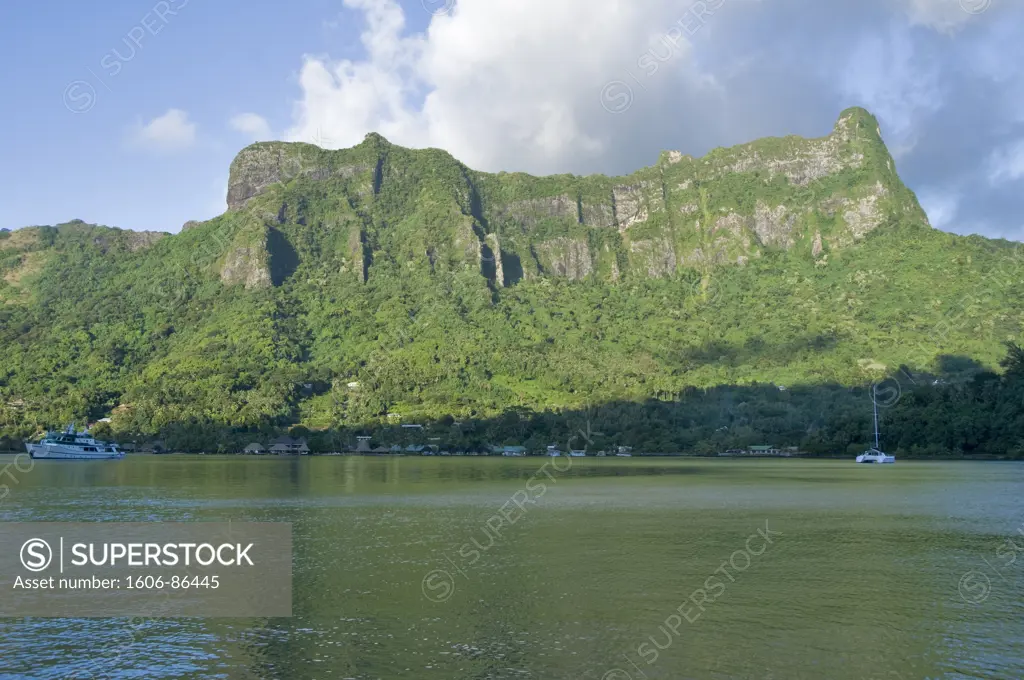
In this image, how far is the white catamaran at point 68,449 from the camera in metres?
146

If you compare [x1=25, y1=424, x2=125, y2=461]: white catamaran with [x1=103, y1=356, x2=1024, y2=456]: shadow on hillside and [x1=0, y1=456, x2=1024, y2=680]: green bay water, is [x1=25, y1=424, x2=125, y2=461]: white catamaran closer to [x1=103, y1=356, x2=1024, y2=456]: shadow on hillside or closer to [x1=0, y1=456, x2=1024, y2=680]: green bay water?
[x1=103, y1=356, x2=1024, y2=456]: shadow on hillside

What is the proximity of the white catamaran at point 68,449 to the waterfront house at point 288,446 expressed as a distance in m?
33.3

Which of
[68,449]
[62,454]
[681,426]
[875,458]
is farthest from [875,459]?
[62,454]

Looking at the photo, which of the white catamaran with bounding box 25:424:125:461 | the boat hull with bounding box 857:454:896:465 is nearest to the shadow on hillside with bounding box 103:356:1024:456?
the boat hull with bounding box 857:454:896:465

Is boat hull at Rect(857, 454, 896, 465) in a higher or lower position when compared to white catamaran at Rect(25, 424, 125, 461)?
lower

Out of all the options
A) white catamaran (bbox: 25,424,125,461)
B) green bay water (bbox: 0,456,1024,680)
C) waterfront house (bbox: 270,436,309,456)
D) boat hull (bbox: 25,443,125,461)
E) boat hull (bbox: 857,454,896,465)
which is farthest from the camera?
waterfront house (bbox: 270,436,309,456)

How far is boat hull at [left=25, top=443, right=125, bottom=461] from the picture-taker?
146m

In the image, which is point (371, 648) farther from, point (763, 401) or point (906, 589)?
point (763, 401)

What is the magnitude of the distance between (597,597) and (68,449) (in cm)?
14797

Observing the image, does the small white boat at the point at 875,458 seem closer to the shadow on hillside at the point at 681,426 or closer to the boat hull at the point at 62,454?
the shadow on hillside at the point at 681,426

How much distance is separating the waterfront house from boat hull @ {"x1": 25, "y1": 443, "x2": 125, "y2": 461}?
114ft

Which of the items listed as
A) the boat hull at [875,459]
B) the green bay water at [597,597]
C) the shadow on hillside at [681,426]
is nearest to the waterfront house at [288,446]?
the shadow on hillside at [681,426]

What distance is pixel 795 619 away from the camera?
85.1ft

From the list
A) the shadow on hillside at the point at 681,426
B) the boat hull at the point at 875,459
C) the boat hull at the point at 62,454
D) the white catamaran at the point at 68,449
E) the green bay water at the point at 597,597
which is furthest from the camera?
the shadow on hillside at the point at 681,426
